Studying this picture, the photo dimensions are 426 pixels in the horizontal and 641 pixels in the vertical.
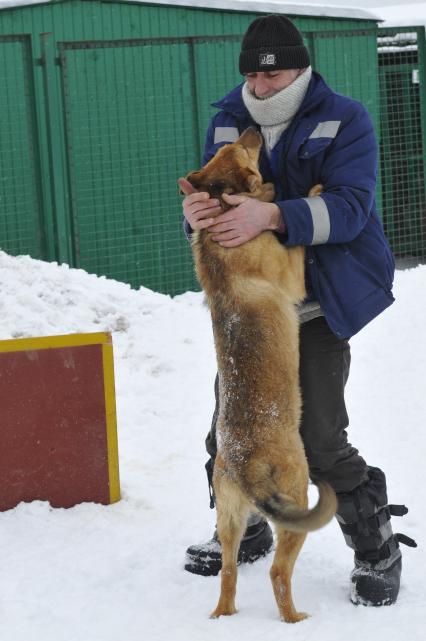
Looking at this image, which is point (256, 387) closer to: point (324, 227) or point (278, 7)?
point (324, 227)

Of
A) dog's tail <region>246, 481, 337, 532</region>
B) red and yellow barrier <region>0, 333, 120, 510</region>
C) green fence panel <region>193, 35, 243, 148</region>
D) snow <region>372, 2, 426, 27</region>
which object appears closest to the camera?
dog's tail <region>246, 481, 337, 532</region>

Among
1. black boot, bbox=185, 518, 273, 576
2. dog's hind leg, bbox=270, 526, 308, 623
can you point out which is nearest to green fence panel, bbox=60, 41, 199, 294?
black boot, bbox=185, 518, 273, 576

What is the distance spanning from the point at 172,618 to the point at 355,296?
1.47 m

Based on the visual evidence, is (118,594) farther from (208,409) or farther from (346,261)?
(208,409)

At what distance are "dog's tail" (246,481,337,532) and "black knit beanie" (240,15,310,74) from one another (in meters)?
1.65

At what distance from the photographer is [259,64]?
385cm

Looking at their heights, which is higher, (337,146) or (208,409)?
(337,146)

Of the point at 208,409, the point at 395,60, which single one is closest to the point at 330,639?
the point at 208,409

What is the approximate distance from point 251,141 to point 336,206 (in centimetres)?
49

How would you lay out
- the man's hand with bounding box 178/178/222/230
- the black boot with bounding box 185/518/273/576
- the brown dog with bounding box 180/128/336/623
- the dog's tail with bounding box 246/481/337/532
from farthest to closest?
1. the black boot with bounding box 185/518/273/576
2. the man's hand with bounding box 178/178/222/230
3. the brown dog with bounding box 180/128/336/623
4. the dog's tail with bounding box 246/481/337/532

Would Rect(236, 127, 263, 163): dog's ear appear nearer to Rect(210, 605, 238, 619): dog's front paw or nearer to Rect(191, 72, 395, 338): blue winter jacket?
Rect(191, 72, 395, 338): blue winter jacket

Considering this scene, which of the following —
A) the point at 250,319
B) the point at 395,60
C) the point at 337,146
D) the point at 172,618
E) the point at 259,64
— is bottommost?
the point at 172,618

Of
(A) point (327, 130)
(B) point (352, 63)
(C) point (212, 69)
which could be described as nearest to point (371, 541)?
(A) point (327, 130)

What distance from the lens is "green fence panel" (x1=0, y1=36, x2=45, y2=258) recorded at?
33.4 ft
